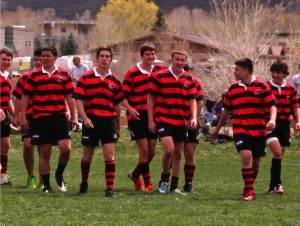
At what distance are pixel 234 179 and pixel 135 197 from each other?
4.99 metres

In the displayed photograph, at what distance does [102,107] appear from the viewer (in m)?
11.9

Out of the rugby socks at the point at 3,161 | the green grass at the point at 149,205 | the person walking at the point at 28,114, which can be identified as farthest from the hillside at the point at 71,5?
the person walking at the point at 28,114

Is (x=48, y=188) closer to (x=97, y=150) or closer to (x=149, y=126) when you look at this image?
(x=149, y=126)

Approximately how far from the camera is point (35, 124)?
12.2 m

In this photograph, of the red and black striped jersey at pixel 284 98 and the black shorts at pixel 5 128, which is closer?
the red and black striped jersey at pixel 284 98

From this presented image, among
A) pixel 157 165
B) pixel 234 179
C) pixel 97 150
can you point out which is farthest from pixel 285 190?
pixel 97 150

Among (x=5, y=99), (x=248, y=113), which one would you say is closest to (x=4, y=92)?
(x=5, y=99)

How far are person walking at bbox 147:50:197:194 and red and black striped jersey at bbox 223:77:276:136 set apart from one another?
786 mm

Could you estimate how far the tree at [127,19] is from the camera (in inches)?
3280

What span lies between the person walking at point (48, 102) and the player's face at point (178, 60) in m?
1.53

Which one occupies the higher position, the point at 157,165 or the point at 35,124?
the point at 35,124

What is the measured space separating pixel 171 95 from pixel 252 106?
4.11 ft

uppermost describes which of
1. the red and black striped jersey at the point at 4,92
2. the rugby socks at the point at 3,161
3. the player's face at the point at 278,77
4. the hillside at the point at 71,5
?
the hillside at the point at 71,5

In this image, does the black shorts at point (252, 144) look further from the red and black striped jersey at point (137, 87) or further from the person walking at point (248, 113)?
the red and black striped jersey at point (137, 87)
